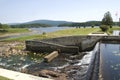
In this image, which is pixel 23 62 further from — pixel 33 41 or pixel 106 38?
pixel 106 38

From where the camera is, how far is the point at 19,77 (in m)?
16.2

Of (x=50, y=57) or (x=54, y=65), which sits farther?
(x=50, y=57)

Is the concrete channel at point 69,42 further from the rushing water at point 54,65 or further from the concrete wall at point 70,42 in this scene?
the rushing water at point 54,65

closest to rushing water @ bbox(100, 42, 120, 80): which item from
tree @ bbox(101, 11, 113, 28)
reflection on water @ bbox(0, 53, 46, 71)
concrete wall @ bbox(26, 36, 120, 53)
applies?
concrete wall @ bbox(26, 36, 120, 53)

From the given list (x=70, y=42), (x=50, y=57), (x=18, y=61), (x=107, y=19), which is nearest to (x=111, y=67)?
(x=50, y=57)

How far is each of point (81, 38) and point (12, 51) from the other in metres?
13.3

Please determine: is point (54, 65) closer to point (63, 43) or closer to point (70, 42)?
point (63, 43)

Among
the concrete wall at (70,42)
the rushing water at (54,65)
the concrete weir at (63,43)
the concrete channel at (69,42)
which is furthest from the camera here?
the concrete wall at (70,42)

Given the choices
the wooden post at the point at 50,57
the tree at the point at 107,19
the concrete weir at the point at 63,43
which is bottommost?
the wooden post at the point at 50,57

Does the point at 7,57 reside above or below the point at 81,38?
below

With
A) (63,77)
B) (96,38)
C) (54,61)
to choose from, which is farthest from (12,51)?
(63,77)

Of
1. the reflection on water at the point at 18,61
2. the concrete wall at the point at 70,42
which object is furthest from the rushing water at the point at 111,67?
the reflection on water at the point at 18,61

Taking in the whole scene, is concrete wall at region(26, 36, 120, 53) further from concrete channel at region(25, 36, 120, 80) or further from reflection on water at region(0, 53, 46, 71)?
reflection on water at region(0, 53, 46, 71)

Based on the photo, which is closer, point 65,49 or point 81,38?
point 65,49
